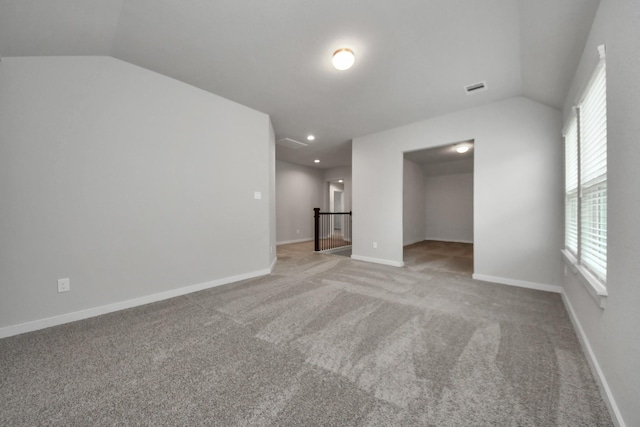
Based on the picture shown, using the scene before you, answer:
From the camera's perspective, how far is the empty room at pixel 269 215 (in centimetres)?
120

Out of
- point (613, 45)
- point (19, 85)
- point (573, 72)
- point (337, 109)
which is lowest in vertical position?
point (613, 45)

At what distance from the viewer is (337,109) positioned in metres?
3.50

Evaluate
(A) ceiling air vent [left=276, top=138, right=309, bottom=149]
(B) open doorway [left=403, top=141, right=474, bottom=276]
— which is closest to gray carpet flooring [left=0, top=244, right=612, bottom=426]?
(A) ceiling air vent [left=276, top=138, right=309, bottom=149]

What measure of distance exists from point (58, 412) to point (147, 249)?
1627mm

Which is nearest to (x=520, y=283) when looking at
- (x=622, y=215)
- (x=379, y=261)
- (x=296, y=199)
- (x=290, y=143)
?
(x=379, y=261)

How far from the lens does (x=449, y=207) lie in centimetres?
748

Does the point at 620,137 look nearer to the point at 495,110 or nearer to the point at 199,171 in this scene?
the point at 495,110

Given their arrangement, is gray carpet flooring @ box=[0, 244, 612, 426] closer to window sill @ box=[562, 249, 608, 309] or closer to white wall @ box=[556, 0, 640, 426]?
white wall @ box=[556, 0, 640, 426]

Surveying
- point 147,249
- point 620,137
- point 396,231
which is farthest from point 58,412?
point 396,231

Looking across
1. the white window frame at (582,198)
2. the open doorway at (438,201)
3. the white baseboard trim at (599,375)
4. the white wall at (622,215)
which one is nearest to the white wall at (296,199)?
the open doorway at (438,201)

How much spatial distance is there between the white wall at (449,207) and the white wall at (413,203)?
284mm

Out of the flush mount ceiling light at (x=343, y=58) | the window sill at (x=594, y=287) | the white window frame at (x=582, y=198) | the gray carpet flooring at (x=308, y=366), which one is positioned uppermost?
the flush mount ceiling light at (x=343, y=58)

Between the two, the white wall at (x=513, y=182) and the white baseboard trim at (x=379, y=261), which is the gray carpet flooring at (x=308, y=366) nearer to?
the white wall at (x=513, y=182)

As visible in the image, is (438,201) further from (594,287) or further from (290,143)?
(594,287)
